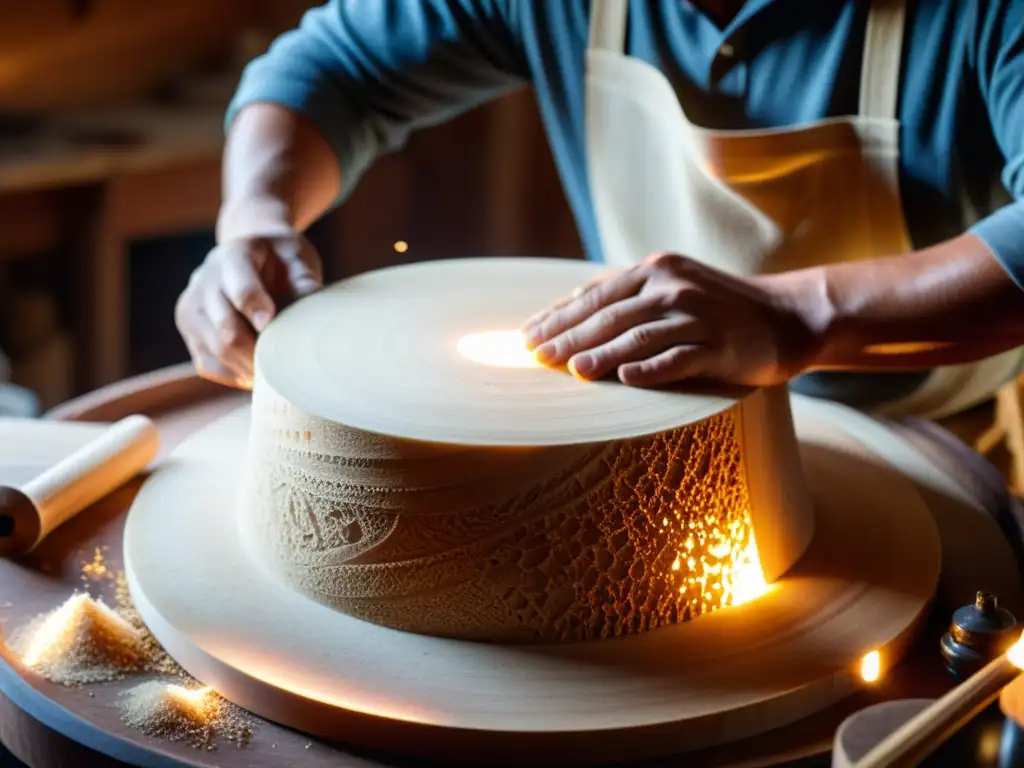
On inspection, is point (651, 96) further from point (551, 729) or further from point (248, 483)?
point (551, 729)

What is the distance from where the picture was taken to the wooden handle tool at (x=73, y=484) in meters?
1.11

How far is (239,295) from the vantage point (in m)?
1.23

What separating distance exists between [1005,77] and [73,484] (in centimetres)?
103

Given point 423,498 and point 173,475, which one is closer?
point 423,498

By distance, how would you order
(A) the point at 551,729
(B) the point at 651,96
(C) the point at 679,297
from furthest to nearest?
(B) the point at 651,96
(C) the point at 679,297
(A) the point at 551,729

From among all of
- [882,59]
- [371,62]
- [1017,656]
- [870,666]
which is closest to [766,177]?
[882,59]

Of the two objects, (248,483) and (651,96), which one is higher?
(651,96)

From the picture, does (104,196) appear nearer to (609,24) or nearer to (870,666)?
(609,24)

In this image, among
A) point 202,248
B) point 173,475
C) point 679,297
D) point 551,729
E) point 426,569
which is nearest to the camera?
point 551,729

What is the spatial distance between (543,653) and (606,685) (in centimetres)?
6

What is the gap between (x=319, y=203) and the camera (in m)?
1.57

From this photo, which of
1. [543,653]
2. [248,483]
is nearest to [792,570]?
[543,653]

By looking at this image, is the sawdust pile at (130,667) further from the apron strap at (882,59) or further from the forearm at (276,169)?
the apron strap at (882,59)

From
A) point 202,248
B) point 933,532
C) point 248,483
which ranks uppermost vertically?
point 248,483
